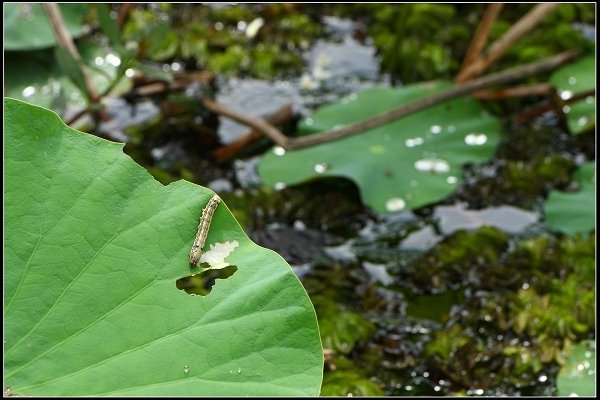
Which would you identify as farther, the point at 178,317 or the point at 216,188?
the point at 216,188

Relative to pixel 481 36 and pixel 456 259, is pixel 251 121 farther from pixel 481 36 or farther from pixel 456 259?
pixel 481 36

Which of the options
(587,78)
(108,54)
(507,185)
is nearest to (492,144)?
(507,185)

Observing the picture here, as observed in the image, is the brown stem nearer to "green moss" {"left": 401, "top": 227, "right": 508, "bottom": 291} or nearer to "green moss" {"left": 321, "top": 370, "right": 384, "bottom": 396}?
"green moss" {"left": 401, "top": 227, "right": 508, "bottom": 291}

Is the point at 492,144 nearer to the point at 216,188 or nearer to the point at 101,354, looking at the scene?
the point at 216,188

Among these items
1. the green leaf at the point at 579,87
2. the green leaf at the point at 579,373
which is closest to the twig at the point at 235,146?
the green leaf at the point at 579,87

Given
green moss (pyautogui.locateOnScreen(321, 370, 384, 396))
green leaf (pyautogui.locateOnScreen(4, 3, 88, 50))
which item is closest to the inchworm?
green moss (pyautogui.locateOnScreen(321, 370, 384, 396))

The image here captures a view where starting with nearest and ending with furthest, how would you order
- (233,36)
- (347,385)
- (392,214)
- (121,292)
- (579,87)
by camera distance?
(121,292) < (347,385) < (392,214) < (579,87) < (233,36)

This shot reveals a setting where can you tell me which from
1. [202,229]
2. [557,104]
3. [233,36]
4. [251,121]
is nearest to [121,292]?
[202,229]
